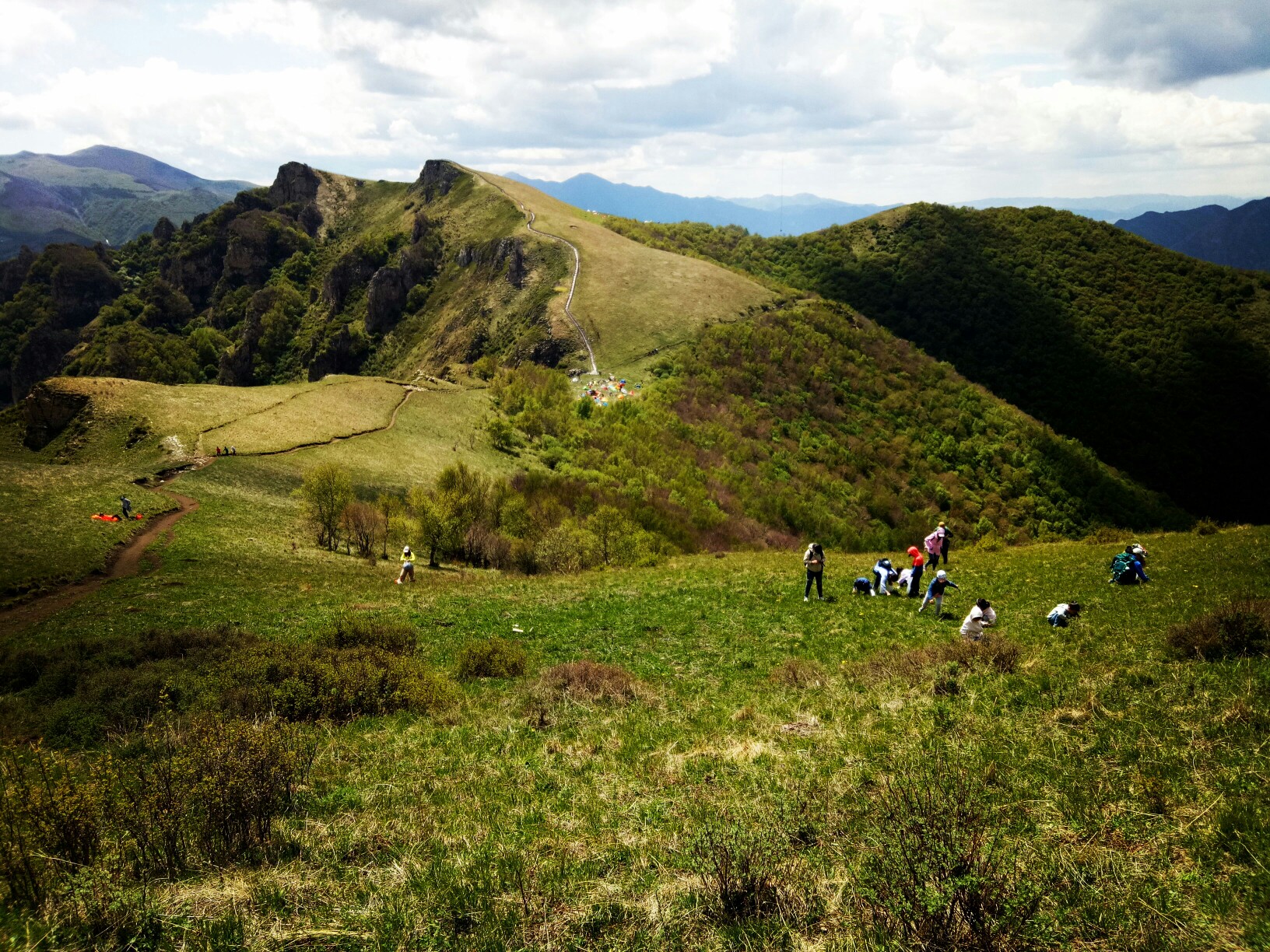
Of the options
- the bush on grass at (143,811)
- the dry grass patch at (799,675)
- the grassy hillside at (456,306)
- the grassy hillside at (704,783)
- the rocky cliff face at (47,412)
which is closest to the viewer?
the grassy hillside at (704,783)

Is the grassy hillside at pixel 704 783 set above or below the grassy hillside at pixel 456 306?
below

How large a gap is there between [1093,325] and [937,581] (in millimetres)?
147239

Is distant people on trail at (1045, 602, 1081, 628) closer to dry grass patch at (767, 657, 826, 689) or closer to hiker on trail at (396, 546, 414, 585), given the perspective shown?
dry grass patch at (767, 657, 826, 689)

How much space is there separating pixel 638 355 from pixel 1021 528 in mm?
57872

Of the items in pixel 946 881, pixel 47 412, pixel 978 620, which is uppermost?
pixel 946 881

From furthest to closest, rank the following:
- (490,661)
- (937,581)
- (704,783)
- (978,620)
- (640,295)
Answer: (640,295)
(937,581)
(490,661)
(978,620)
(704,783)

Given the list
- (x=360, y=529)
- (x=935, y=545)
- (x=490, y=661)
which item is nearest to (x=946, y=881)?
(x=490, y=661)

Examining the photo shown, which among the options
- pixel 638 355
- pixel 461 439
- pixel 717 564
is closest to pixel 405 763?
pixel 717 564

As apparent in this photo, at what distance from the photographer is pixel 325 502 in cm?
3900

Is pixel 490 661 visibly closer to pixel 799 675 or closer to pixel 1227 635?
pixel 799 675


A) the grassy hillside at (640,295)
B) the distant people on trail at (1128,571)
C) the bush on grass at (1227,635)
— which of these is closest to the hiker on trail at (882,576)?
the distant people on trail at (1128,571)

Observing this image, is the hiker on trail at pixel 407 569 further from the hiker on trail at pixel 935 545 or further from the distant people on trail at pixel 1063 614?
the distant people on trail at pixel 1063 614

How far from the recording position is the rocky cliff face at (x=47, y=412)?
54344 mm

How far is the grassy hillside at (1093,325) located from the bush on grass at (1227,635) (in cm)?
11362
